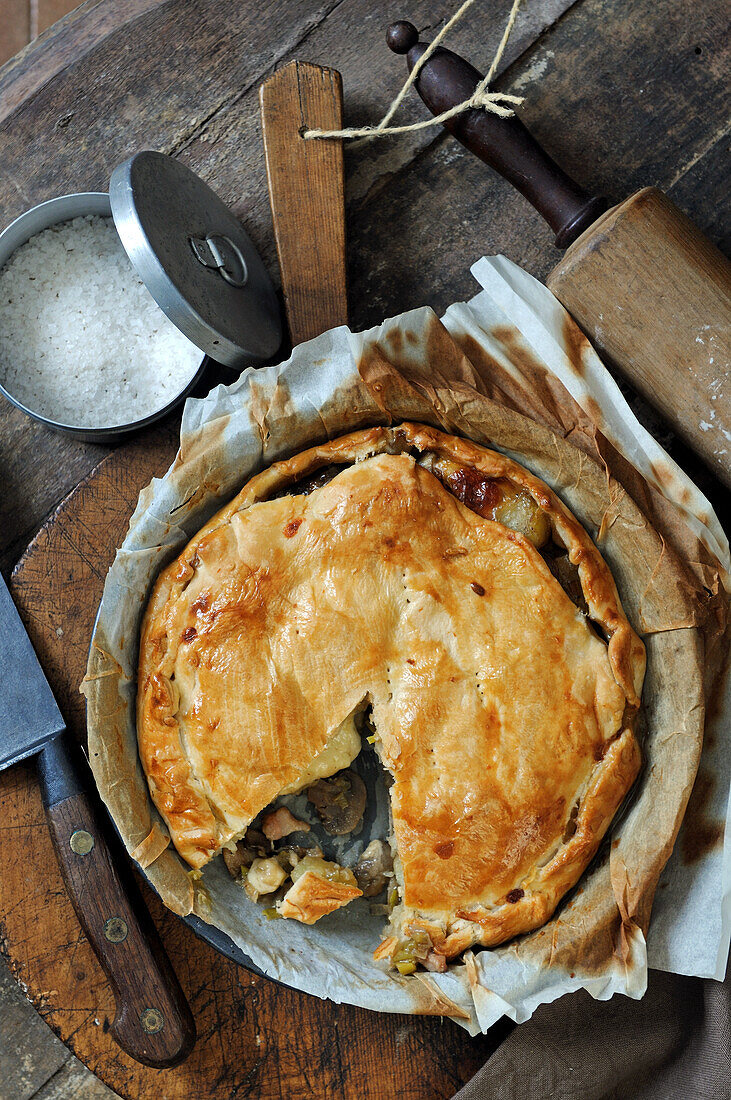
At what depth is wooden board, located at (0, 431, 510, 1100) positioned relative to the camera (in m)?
2.32

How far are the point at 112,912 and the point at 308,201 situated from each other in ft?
6.63

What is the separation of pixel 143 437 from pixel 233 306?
47 cm

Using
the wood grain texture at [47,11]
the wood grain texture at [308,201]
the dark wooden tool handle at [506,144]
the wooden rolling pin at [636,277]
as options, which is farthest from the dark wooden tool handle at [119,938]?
the wood grain texture at [47,11]

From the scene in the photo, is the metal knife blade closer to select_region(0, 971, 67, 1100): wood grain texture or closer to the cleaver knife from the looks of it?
the cleaver knife

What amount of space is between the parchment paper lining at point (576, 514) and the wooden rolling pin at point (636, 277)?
0.35 ft

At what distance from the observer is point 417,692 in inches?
85.2

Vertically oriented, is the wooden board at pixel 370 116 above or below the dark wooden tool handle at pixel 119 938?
above

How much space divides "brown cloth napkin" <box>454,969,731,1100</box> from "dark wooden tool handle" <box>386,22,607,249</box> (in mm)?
2107

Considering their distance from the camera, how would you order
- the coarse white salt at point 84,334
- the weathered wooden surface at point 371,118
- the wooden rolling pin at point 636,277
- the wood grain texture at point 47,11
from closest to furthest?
the wooden rolling pin at point 636,277 < the coarse white salt at point 84,334 < the weathered wooden surface at point 371,118 < the wood grain texture at point 47,11

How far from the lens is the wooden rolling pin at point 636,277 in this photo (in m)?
2.24

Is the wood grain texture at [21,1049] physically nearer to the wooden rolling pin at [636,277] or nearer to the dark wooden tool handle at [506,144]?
the wooden rolling pin at [636,277]

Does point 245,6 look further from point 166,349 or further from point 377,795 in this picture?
point 377,795

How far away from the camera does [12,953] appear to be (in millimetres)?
2320

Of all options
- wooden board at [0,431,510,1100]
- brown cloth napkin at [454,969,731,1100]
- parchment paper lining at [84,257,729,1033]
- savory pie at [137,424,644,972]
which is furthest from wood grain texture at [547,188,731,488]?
wooden board at [0,431,510,1100]
